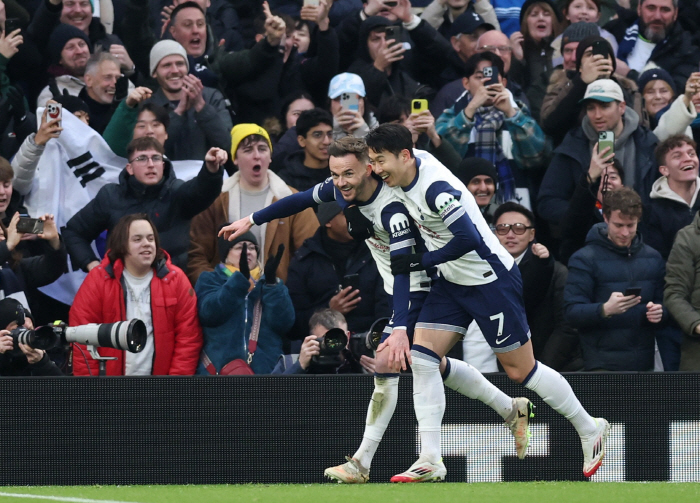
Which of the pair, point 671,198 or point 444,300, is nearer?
point 444,300

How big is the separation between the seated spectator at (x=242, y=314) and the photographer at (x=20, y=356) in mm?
1036

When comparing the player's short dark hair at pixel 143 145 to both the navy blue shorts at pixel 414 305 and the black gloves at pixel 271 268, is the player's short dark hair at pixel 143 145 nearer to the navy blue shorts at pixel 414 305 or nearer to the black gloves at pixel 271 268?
the black gloves at pixel 271 268

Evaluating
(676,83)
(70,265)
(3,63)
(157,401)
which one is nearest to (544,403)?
(157,401)

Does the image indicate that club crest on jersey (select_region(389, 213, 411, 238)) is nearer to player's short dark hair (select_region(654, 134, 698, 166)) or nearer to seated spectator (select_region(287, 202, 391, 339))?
seated spectator (select_region(287, 202, 391, 339))

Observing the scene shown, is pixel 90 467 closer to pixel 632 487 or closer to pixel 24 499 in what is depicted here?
pixel 24 499

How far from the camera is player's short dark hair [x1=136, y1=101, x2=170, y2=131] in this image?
358 inches

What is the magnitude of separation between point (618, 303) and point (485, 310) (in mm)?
1753

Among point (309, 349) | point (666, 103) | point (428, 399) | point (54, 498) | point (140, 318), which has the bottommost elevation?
point (54, 498)

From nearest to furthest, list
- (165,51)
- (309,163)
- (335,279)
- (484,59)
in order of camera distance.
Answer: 1. (335,279)
2. (309,163)
3. (165,51)
4. (484,59)

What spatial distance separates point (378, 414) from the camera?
260 inches

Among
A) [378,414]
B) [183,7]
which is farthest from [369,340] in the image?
[183,7]

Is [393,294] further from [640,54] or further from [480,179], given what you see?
[640,54]

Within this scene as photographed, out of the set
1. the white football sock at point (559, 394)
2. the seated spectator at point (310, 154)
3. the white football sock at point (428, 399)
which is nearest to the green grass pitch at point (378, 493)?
the white football sock at point (428, 399)

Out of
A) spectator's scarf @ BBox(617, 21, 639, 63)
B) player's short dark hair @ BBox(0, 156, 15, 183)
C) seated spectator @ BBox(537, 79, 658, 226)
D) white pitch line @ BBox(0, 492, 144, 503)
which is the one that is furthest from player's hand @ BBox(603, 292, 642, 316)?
player's short dark hair @ BBox(0, 156, 15, 183)
